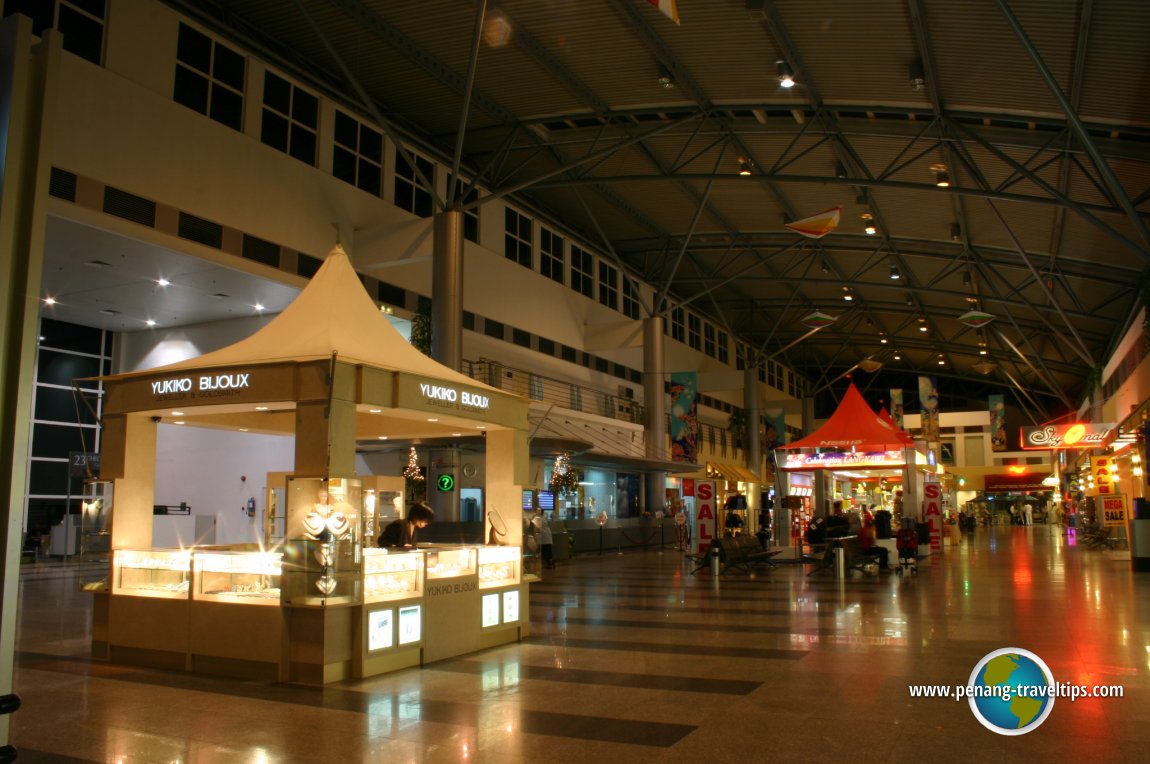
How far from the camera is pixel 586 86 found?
2103 centimetres

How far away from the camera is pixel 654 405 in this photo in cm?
3312

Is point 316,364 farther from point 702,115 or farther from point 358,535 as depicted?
point 702,115

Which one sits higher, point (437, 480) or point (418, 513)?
point (437, 480)

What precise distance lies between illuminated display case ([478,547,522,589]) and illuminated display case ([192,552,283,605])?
2.28 m

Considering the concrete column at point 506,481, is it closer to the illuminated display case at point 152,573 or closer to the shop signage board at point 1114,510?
the illuminated display case at point 152,573

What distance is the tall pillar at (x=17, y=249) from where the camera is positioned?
271 centimetres

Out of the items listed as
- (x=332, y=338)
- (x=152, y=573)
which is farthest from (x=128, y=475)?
(x=332, y=338)

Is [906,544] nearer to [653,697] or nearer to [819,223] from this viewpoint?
[819,223]

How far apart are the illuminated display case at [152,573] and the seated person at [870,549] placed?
45.5 ft

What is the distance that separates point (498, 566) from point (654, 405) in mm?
23426

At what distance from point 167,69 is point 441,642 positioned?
12.6 metres

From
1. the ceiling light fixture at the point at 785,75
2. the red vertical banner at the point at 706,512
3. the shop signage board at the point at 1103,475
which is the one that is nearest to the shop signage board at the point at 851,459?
the red vertical banner at the point at 706,512

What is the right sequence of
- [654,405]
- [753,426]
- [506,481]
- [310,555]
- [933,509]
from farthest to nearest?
[753,426], [654,405], [933,509], [506,481], [310,555]

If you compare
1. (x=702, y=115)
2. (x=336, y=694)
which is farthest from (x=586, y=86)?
(x=336, y=694)
